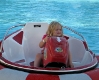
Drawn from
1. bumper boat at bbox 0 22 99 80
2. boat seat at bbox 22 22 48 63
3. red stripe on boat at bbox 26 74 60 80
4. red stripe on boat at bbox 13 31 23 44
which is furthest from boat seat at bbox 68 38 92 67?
red stripe on boat at bbox 26 74 60 80

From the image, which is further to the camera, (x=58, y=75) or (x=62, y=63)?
(x=62, y=63)

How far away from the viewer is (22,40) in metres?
2.42

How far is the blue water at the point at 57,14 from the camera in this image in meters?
4.89

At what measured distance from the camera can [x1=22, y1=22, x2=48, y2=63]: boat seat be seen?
2.40 metres

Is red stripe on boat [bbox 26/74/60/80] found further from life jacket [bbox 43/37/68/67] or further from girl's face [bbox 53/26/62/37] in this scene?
girl's face [bbox 53/26/62/37]

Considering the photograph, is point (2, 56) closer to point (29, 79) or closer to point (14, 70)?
point (14, 70)

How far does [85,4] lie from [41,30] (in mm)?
5302

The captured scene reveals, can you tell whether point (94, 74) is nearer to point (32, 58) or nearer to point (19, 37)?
point (32, 58)

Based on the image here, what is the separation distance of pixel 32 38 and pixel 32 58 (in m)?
0.16

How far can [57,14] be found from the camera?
20.1ft

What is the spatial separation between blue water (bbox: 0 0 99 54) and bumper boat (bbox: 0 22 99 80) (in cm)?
147

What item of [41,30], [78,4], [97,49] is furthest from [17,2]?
[41,30]

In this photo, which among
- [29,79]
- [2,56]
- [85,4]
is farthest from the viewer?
[85,4]

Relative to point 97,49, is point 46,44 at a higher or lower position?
higher
